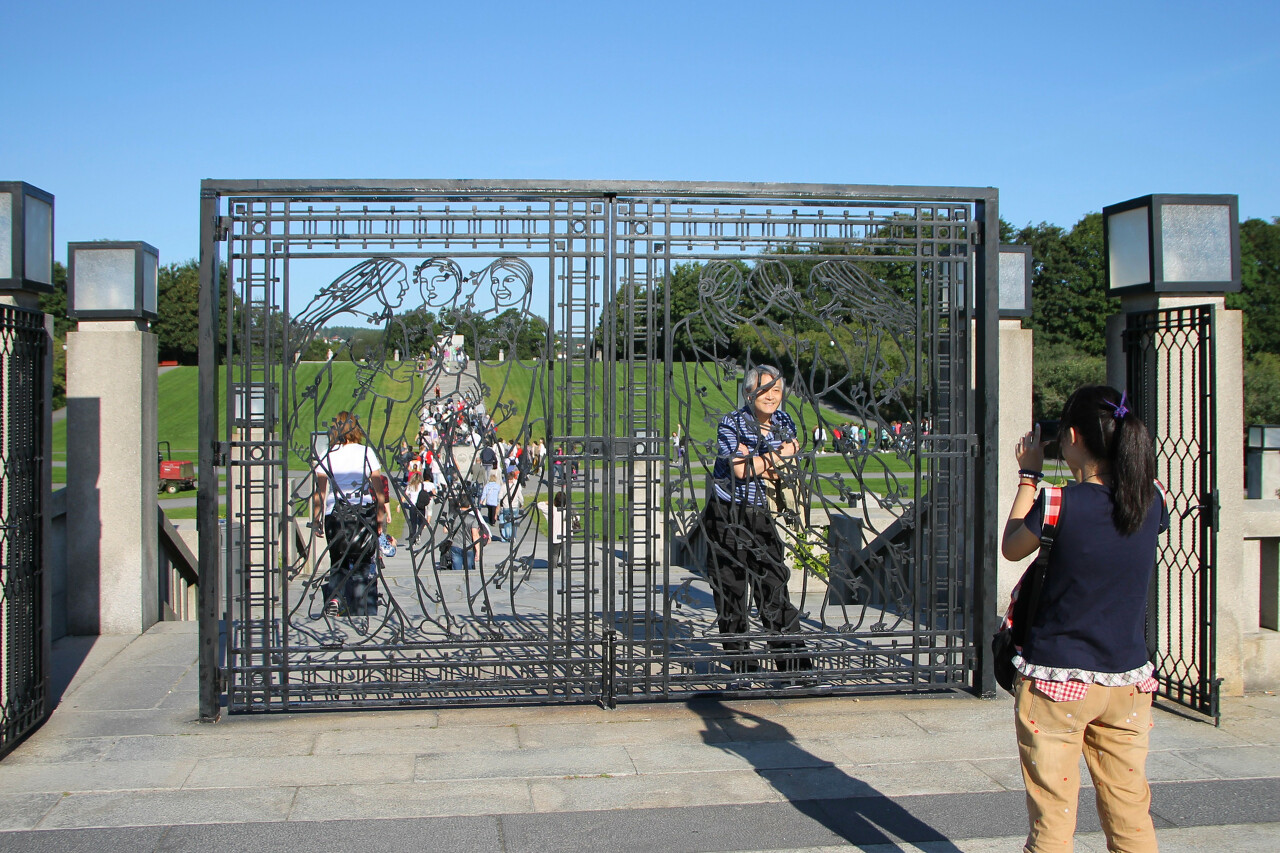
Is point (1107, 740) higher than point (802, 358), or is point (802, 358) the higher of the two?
point (802, 358)

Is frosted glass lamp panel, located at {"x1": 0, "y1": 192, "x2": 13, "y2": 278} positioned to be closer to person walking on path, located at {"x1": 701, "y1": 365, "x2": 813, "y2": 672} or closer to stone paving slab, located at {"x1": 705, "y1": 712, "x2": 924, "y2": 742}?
person walking on path, located at {"x1": 701, "y1": 365, "x2": 813, "y2": 672}

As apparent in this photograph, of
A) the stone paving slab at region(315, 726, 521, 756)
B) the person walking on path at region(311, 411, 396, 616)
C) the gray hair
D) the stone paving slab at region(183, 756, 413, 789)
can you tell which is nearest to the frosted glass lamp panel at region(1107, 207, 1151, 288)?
the gray hair

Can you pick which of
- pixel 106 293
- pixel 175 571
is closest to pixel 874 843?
pixel 106 293

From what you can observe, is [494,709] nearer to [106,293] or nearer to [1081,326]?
[106,293]

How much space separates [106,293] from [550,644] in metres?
4.46

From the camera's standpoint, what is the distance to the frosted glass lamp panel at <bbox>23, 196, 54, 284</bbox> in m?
5.63

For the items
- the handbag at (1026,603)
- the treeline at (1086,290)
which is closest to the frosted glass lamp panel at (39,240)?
the handbag at (1026,603)

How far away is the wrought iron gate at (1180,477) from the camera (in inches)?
230

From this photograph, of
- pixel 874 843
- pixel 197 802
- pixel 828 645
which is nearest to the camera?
pixel 874 843

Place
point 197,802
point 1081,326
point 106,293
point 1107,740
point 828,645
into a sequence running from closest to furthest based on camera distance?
point 1107,740
point 197,802
point 828,645
point 106,293
point 1081,326

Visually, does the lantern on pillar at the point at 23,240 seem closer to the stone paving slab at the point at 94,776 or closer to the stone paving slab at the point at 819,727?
the stone paving slab at the point at 94,776

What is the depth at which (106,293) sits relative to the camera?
766 centimetres

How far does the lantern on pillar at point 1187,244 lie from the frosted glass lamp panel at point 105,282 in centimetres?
692

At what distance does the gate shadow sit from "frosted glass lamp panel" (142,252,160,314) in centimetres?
513
